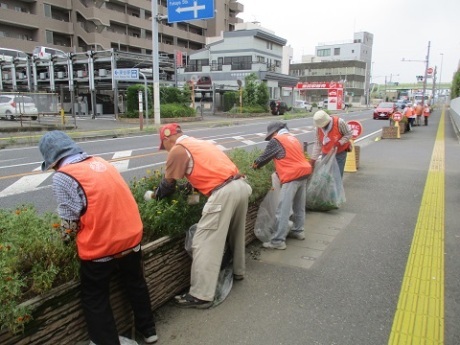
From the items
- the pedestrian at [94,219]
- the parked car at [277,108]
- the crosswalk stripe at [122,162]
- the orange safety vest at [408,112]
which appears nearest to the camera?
the pedestrian at [94,219]

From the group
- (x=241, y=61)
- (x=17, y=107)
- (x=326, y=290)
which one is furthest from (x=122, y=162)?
(x=241, y=61)

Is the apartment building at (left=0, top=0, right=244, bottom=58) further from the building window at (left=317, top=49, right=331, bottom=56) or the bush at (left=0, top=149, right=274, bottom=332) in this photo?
the building window at (left=317, top=49, right=331, bottom=56)

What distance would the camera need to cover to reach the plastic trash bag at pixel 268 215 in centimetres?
465

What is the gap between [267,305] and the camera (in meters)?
3.37

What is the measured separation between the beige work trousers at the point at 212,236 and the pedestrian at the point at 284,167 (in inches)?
47.3

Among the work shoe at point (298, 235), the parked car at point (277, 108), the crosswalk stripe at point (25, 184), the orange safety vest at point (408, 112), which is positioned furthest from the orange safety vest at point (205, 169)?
the parked car at point (277, 108)

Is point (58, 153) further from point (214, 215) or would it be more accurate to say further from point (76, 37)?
point (76, 37)

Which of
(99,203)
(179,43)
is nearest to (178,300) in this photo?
(99,203)

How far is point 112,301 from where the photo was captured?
2793 mm

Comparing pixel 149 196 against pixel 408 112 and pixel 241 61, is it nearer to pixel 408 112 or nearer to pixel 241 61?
pixel 408 112

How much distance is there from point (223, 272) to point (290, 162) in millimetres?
1502

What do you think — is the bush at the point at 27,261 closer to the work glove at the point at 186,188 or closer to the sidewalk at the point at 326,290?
the sidewalk at the point at 326,290

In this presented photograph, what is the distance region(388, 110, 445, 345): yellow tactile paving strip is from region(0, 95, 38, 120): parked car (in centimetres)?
1881

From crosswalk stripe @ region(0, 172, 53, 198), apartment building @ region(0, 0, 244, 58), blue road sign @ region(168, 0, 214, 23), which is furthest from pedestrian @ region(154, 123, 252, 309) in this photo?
apartment building @ region(0, 0, 244, 58)
